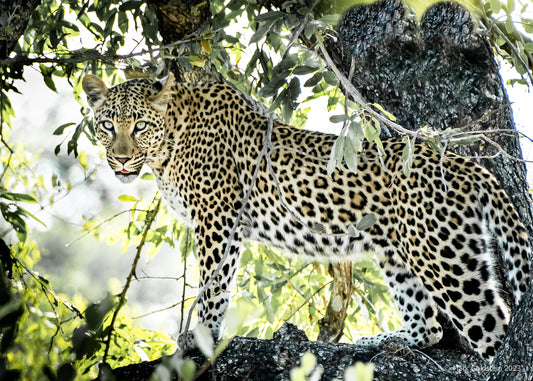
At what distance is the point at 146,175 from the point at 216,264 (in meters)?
1.53

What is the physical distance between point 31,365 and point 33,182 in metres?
4.86

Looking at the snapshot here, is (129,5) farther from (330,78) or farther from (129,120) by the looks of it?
(330,78)

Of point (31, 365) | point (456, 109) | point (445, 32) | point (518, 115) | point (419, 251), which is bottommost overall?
point (31, 365)

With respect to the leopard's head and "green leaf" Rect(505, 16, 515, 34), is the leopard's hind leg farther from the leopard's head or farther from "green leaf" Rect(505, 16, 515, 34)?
the leopard's head

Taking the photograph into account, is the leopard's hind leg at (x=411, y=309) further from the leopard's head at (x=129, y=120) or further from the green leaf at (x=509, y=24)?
the leopard's head at (x=129, y=120)

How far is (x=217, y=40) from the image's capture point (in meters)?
5.54

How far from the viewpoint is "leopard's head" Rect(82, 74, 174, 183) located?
6.07 meters

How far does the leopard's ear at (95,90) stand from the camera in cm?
632

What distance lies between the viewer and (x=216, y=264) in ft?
18.6

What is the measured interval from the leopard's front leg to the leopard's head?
0.73 meters

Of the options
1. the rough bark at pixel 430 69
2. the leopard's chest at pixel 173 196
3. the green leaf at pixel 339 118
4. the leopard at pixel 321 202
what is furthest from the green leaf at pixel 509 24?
the leopard's chest at pixel 173 196

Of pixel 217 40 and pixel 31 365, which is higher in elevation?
pixel 217 40

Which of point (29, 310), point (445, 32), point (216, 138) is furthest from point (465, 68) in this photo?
point (29, 310)

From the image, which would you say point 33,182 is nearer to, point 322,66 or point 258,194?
point 258,194
